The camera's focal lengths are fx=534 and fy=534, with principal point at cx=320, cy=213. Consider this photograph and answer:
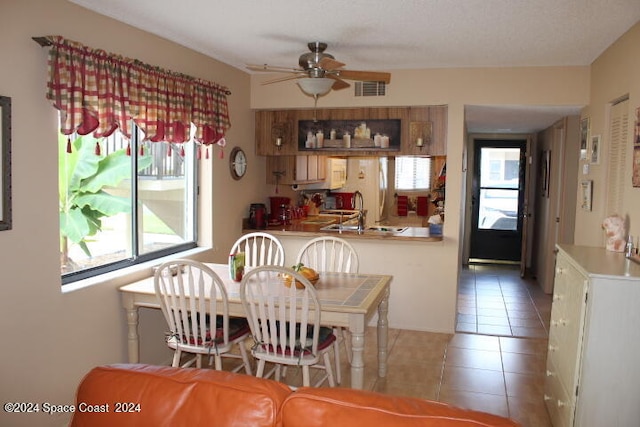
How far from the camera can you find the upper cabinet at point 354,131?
4.89 metres

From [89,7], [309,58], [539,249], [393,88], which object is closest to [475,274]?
[539,249]

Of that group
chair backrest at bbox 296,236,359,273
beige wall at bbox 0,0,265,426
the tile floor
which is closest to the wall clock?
chair backrest at bbox 296,236,359,273

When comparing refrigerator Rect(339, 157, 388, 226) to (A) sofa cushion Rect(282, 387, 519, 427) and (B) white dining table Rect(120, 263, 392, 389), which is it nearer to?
(B) white dining table Rect(120, 263, 392, 389)

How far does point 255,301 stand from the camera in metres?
2.98

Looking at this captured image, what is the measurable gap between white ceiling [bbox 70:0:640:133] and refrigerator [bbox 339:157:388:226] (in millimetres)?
3229

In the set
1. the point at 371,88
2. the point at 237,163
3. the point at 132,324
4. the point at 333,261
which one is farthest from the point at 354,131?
the point at 132,324

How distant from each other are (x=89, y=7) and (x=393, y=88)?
270cm

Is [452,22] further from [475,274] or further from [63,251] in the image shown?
[475,274]

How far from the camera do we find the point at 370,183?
25.9 feet

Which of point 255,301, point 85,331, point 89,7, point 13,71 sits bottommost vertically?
point 85,331

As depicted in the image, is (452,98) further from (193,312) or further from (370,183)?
(370,183)

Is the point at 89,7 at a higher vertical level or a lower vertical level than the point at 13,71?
higher

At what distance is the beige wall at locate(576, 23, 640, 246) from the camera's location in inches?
126

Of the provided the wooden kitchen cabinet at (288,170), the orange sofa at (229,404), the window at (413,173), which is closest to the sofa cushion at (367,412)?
the orange sofa at (229,404)
